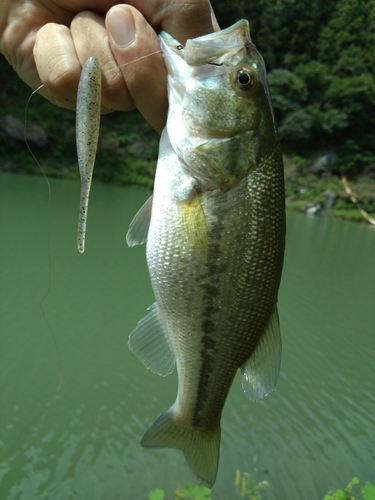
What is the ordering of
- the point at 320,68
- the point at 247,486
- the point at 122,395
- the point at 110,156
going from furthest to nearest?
1. the point at 320,68
2. the point at 110,156
3. the point at 122,395
4. the point at 247,486

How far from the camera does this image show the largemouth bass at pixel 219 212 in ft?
4.00

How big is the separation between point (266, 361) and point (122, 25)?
3.64 ft

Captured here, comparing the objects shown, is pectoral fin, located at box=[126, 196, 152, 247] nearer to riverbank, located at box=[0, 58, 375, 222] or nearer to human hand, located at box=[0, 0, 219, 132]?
human hand, located at box=[0, 0, 219, 132]

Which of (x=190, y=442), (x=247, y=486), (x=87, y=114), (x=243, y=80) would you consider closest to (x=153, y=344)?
(x=190, y=442)

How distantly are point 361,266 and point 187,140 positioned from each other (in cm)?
1205

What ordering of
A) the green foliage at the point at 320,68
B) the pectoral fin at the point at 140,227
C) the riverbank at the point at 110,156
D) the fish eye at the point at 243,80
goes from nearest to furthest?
1. the fish eye at the point at 243,80
2. the pectoral fin at the point at 140,227
3. the riverbank at the point at 110,156
4. the green foliage at the point at 320,68

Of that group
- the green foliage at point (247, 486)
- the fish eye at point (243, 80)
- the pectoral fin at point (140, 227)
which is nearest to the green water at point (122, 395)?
the green foliage at point (247, 486)

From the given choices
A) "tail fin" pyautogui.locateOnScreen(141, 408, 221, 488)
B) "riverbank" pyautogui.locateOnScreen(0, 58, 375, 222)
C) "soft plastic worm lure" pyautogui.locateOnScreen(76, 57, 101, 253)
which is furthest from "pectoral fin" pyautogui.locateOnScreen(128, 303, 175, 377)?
"riverbank" pyautogui.locateOnScreen(0, 58, 375, 222)

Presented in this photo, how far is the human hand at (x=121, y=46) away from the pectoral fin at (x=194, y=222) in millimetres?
366

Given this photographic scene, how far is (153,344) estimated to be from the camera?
1364mm

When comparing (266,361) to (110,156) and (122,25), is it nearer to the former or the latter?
(122,25)

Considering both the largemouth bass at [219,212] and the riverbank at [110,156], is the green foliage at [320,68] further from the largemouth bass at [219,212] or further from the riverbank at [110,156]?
the largemouth bass at [219,212]

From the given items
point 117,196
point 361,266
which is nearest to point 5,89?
point 117,196

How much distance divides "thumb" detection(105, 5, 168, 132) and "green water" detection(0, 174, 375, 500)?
1.05 metres
